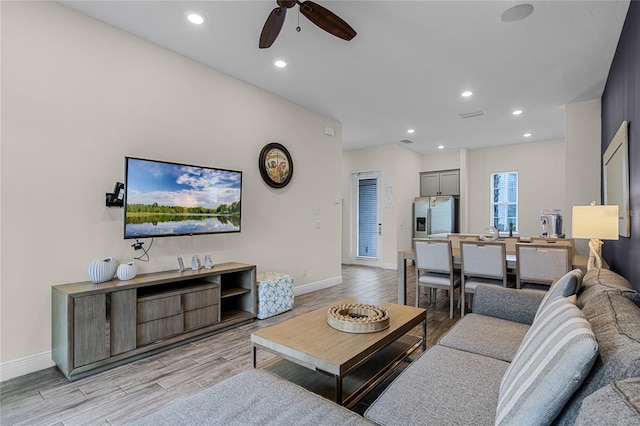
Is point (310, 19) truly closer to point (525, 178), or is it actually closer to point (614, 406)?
point (614, 406)

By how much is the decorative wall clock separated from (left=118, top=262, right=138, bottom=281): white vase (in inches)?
74.7

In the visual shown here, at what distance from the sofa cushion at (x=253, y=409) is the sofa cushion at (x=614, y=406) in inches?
25.1

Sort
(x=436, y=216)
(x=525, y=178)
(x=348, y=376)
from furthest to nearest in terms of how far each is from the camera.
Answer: (x=436, y=216) → (x=525, y=178) → (x=348, y=376)

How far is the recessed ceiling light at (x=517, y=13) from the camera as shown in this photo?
8.05 ft

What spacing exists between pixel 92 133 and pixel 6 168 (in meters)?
0.63

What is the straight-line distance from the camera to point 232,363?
8.24 ft

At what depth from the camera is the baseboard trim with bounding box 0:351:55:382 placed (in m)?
2.24

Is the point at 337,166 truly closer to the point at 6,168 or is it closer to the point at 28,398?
the point at 6,168

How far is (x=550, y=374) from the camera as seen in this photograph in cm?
86

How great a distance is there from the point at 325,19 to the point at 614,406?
245 centimetres

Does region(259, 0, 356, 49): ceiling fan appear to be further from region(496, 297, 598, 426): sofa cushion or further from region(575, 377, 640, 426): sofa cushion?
region(575, 377, 640, 426): sofa cushion

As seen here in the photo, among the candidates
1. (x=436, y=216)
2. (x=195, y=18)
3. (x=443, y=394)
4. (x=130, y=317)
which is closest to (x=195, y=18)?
(x=195, y=18)

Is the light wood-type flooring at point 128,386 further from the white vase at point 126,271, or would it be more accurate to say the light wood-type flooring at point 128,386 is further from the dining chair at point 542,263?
the dining chair at point 542,263

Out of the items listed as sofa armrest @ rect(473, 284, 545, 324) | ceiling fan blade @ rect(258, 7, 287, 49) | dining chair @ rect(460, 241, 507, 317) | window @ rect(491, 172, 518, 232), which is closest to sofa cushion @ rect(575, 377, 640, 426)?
sofa armrest @ rect(473, 284, 545, 324)
